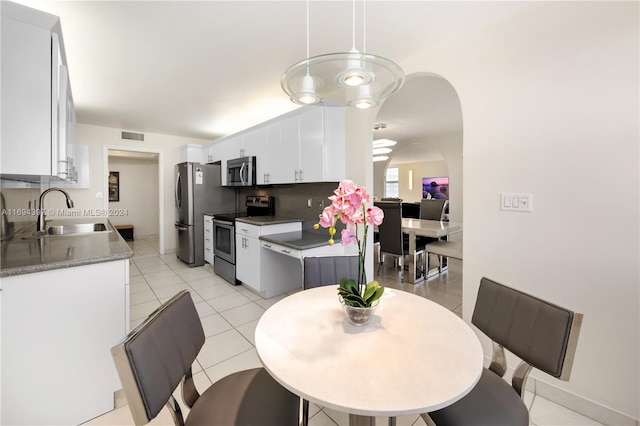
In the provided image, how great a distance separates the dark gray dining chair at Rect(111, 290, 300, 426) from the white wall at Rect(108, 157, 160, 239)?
24.4 feet

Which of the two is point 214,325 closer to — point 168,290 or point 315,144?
point 168,290

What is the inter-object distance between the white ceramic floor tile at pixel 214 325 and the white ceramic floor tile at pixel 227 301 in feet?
0.60

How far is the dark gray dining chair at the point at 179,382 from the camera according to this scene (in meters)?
0.76

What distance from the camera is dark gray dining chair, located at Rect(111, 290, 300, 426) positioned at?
762 mm

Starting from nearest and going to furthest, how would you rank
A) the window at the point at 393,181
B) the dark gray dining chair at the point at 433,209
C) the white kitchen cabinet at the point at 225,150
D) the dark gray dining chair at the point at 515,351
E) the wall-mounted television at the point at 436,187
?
the dark gray dining chair at the point at 515,351
the white kitchen cabinet at the point at 225,150
the dark gray dining chair at the point at 433,209
the wall-mounted television at the point at 436,187
the window at the point at 393,181

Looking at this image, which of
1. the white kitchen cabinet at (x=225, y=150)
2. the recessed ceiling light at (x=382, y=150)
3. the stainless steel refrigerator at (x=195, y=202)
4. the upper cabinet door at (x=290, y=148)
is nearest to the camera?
the upper cabinet door at (x=290, y=148)

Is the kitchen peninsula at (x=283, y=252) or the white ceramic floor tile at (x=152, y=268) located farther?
the white ceramic floor tile at (x=152, y=268)

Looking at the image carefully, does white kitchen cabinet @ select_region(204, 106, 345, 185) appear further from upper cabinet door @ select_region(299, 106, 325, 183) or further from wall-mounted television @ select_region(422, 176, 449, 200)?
wall-mounted television @ select_region(422, 176, 449, 200)

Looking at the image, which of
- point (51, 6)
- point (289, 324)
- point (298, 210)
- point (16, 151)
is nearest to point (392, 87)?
point (289, 324)

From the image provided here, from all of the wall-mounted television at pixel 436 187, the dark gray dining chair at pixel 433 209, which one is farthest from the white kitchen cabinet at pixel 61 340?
the wall-mounted television at pixel 436 187

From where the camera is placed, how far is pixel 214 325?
2570mm

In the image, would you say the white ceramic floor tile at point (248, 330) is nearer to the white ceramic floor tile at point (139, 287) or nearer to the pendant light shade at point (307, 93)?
the white ceramic floor tile at point (139, 287)

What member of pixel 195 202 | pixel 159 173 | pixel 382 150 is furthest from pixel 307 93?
pixel 382 150

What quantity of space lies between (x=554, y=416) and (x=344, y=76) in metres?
2.21
